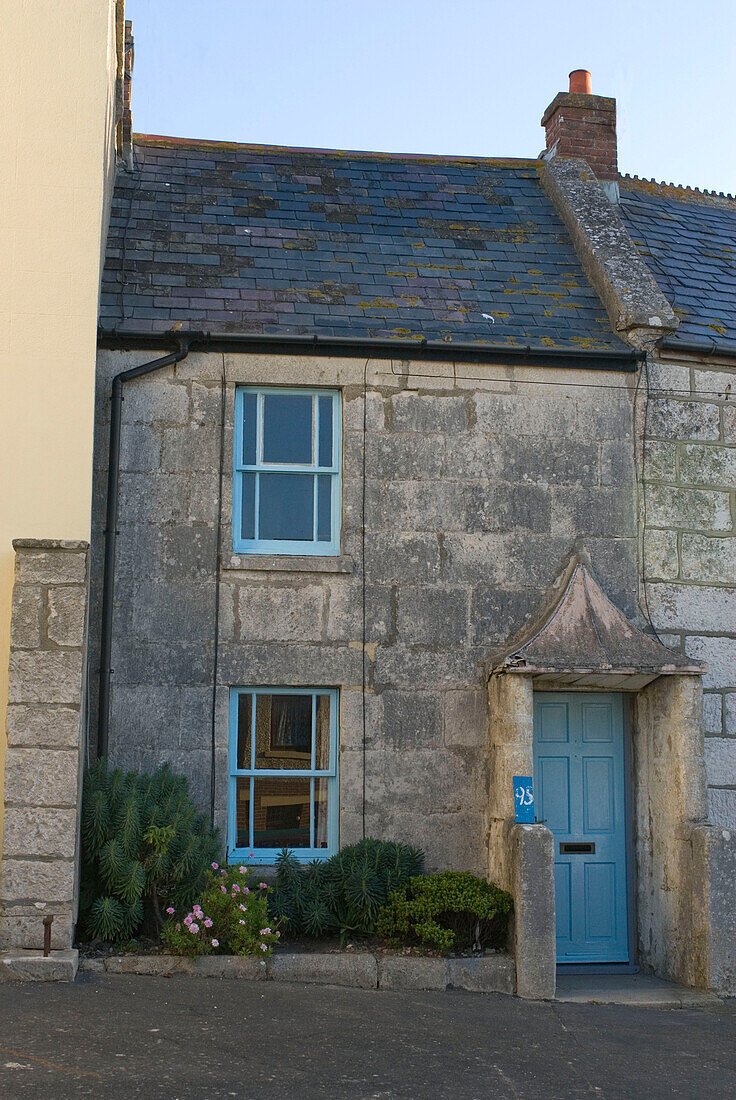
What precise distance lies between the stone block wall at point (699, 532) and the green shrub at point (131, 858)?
428 centimetres

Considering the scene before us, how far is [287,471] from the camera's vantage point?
950 cm

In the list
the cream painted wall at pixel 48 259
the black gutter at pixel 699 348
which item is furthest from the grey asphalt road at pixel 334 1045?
the black gutter at pixel 699 348

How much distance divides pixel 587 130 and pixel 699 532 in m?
5.10

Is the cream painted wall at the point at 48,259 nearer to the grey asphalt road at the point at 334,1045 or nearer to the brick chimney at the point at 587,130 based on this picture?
the grey asphalt road at the point at 334,1045

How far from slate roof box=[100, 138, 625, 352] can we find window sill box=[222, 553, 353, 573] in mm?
1886

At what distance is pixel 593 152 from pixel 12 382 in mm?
7124

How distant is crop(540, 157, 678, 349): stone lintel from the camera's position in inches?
392

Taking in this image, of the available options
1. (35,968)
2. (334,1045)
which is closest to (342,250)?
(35,968)

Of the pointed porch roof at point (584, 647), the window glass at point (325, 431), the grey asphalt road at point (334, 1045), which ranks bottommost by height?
the grey asphalt road at point (334, 1045)

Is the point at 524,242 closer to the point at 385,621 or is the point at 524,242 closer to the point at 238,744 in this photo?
the point at 385,621

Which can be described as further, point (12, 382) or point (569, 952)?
point (569, 952)

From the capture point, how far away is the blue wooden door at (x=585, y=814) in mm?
9297

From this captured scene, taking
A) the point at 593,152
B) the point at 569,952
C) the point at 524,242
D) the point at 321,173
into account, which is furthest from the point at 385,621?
the point at 593,152

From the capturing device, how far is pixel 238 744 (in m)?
9.15
